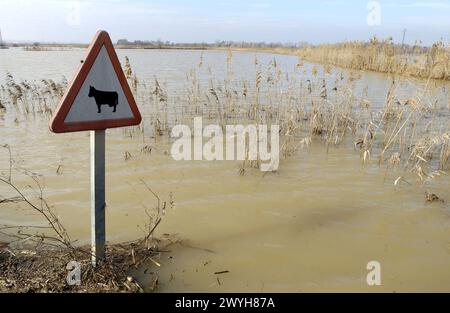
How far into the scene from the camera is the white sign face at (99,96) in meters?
2.48

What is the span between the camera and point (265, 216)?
4.41 metres

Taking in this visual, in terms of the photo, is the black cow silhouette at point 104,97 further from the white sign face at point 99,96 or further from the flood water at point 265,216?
the flood water at point 265,216

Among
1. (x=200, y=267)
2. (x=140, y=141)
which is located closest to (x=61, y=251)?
(x=200, y=267)

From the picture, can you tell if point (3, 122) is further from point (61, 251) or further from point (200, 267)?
point (200, 267)

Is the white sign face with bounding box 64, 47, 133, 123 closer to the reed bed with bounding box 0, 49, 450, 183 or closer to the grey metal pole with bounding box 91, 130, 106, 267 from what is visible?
the grey metal pole with bounding box 91, 130, 106, 267

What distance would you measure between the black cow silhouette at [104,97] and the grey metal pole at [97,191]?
0.22m

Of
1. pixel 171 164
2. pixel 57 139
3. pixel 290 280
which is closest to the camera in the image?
pixel 290 280

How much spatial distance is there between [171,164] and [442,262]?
4.06m

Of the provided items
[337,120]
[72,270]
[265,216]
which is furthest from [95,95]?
[337,120]

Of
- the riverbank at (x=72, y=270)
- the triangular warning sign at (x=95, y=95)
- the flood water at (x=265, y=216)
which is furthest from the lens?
the flood water at (x=265, y=216)

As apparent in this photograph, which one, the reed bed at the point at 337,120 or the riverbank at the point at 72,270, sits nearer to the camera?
the riverbank at the point at 72,270

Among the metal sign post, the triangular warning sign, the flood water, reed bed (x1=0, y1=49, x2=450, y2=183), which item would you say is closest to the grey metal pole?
the metal sign post

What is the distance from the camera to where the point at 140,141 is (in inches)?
300

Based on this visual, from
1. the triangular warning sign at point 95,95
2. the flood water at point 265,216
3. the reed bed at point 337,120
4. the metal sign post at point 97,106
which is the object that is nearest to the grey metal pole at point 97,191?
the metal sign post at point 97,106
